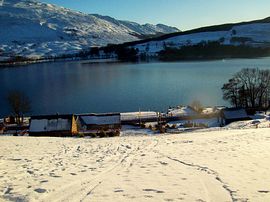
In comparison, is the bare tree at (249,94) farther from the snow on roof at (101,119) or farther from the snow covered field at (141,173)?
the snow covered field at (141,173)

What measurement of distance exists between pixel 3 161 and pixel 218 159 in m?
7.05

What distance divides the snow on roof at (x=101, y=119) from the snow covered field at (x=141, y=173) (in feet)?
86.7

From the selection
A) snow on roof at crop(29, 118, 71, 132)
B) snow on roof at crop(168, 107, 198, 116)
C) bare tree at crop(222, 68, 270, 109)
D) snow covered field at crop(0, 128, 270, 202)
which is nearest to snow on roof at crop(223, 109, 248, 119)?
snow on roof at crop(168, 107, 198, 116)

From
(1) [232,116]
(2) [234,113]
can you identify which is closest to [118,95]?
(2) [234,113]

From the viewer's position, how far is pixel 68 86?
93.1m

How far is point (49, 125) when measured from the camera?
3747 centimetres

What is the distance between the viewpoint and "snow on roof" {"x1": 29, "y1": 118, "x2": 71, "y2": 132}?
122ft

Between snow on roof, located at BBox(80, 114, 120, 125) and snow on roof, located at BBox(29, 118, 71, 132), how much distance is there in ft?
17.5

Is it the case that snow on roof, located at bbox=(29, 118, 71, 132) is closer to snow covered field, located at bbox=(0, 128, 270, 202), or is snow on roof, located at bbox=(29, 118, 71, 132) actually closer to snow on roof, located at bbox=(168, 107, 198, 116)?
snow on roof, located at bbox=(168, 107, 198, 116)

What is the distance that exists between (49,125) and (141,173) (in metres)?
28.5

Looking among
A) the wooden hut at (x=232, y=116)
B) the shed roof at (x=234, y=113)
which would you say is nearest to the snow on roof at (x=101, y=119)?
the wooden hut at (x=232, y=116)

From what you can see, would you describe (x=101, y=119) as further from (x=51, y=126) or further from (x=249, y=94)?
(x=249, y=94)

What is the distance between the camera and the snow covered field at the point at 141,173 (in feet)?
27.3

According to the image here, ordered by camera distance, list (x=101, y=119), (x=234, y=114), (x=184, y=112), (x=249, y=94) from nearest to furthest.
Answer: (x=101, y=119) < (x=234, y=114) < (x=184, y=112) < (x=249, y=94)
